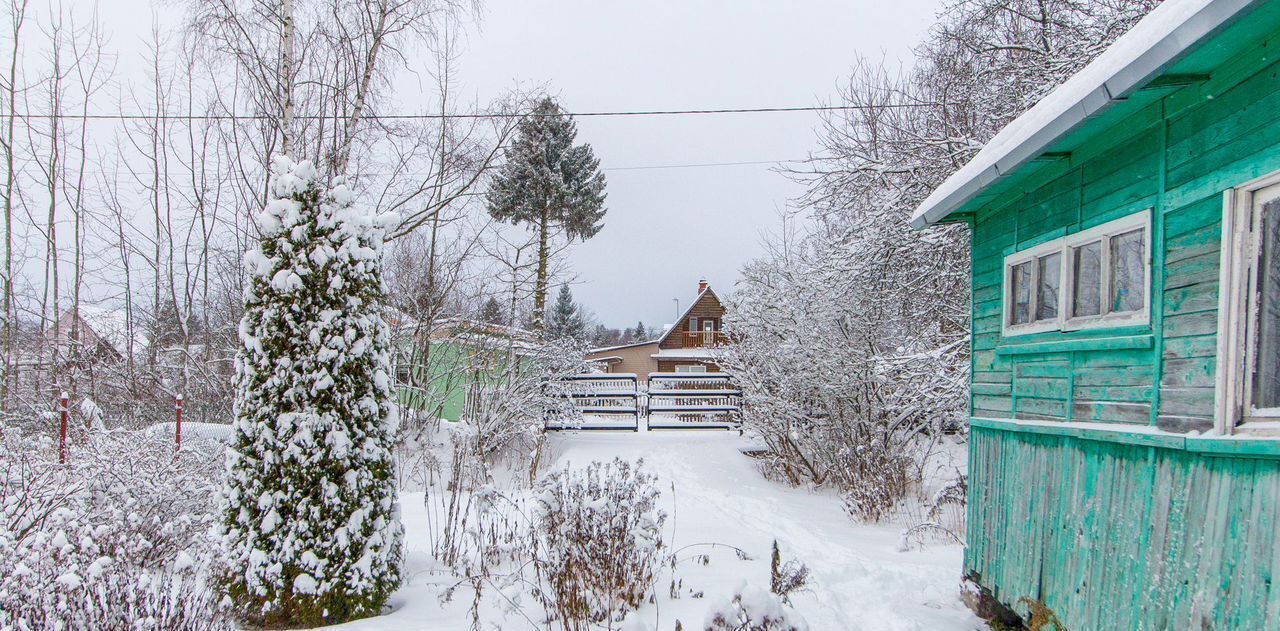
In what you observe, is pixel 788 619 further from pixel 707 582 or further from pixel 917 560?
pixel 917 560

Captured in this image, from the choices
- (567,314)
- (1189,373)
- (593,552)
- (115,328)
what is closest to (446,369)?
(115,328)

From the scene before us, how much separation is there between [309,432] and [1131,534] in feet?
14.3

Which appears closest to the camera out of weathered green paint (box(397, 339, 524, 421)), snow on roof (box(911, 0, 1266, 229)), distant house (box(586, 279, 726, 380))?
snow on roof (box(911, 0, 1266, 229))

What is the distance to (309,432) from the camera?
4.32 meters

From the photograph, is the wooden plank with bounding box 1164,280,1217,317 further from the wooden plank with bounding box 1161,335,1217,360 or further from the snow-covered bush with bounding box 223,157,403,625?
the snow-covered bush with bounding box 223,157,403,625

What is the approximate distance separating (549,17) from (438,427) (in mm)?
7277

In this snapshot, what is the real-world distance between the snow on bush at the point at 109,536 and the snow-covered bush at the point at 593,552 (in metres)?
1.68

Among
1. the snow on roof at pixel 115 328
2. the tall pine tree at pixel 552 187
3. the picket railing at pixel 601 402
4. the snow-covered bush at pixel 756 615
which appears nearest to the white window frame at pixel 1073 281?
the snow-covered bush at pixel 756 615

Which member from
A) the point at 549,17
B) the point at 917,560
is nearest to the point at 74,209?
the point at 549,17

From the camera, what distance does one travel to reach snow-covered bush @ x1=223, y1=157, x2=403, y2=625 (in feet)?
14.1

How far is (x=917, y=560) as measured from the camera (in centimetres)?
657

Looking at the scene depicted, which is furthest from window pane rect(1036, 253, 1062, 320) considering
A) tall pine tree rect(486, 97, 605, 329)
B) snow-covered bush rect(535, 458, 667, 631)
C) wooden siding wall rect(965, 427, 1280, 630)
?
tall pine tree rect(486, 97, 605, 329)

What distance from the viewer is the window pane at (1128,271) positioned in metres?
3.41

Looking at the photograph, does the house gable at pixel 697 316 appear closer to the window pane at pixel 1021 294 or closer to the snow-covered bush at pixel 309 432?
the window pane at pixel 1021 294
